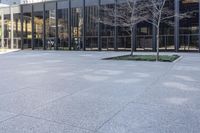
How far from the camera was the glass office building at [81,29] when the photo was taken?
3794 cm

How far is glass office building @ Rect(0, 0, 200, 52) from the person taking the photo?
37938 mm

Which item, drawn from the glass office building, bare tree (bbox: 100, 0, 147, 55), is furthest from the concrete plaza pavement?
the glass office building

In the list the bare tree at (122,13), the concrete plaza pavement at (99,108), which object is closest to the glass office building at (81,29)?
the bare tree at (122,13)

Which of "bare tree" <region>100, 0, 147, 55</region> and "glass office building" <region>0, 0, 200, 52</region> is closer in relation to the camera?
"bare tree" <region>100, 0, 147, 55</region>

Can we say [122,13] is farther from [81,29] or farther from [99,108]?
[99,108]

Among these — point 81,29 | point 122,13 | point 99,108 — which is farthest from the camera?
point 81,29

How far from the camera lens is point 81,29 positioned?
45.8 m

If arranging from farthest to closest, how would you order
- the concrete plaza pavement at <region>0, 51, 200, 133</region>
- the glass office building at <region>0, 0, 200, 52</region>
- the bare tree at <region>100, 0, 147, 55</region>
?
the glass office building at <region>0, 0, 200, 52</region> < the bare tree at <region>100, 0, 147, 55</region> < the concrete plaza pavement at <region>0, 51, 200, 133</region>

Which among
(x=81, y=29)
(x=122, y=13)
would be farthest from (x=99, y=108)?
(x=81, y=29)

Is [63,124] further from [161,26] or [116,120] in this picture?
[161,26]

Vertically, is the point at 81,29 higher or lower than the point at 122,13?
lower

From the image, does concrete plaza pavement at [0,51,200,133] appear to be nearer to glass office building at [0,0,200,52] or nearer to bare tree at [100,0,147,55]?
bare tree at [100,0,147,55]

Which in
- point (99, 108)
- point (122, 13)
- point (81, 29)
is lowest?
point (99, 108)

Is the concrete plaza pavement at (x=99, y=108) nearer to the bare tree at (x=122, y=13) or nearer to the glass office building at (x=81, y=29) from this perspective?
the bare tree at (x=122, y=13)
